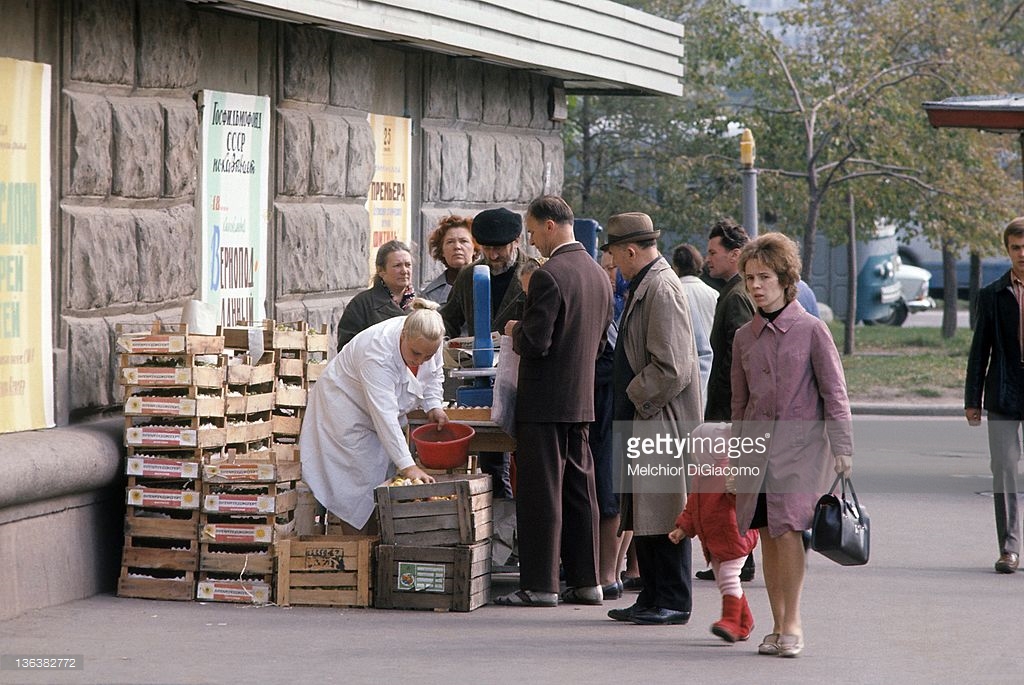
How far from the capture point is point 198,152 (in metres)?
9.36

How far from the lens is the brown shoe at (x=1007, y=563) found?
970 cm

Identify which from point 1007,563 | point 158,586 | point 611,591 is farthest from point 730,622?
point 1007,563

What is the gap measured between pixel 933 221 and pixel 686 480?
18937mm

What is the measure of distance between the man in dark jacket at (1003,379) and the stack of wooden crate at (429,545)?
3.31 m

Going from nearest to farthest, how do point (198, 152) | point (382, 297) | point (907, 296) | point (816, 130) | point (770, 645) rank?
point (770, 645) < point (198, 152) < point (382, 297) < point (816, 130) < point (907, 296)

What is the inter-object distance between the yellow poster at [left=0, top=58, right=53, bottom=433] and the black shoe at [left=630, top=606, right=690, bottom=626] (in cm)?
288

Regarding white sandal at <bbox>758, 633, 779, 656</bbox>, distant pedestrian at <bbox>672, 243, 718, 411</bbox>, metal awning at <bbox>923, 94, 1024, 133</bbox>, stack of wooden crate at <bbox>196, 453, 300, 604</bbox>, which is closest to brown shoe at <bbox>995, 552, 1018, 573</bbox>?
distant pedestrian at <bbox>672, 243, 718, 411</bbox>

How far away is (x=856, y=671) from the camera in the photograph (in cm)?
691

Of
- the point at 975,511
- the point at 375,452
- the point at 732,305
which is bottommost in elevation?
the point at 975,511

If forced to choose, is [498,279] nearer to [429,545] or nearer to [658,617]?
[429,545]

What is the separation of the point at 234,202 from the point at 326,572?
2580mm

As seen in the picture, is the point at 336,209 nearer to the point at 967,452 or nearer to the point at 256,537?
the point at 256,537

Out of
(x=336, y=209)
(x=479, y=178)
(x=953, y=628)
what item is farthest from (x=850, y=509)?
(x=479, y=178)

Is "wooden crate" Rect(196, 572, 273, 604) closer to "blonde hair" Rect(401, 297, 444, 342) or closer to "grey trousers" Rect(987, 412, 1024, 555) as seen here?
"blonde hair" Rect(401, 297, 444, 342)
